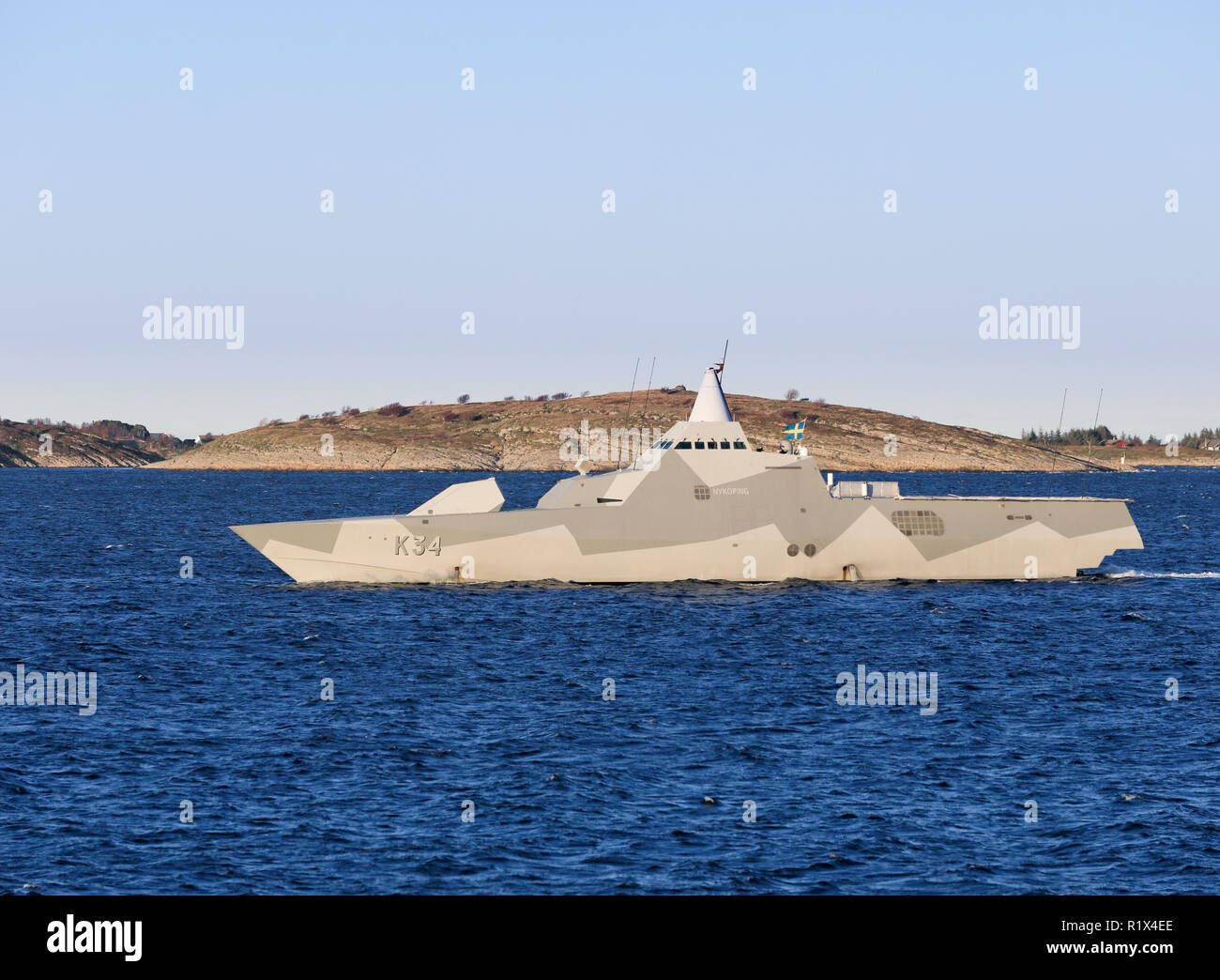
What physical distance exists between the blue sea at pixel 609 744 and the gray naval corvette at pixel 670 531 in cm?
101

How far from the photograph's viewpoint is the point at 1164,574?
54.0m

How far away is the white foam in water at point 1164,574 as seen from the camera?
52.8 m

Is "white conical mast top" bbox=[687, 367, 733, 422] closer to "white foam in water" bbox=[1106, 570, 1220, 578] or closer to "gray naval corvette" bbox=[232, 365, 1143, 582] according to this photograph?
"gray naval corvette" bbox=[232, 365, 1143, 582]

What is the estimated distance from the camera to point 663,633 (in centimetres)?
3550

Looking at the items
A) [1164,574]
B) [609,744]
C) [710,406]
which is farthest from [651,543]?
[1164,574]

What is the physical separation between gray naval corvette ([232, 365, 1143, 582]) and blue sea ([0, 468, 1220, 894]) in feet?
3.33

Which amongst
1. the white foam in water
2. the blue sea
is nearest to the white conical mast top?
the blue sea

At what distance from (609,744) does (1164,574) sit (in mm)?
40467

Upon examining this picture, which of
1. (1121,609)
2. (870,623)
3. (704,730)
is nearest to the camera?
(704,730)

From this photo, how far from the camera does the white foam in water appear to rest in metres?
52.8

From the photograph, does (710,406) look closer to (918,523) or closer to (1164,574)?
(918,523)

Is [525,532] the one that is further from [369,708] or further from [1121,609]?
[1121,609]
